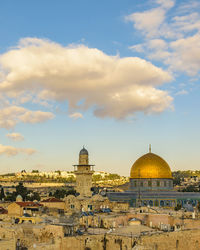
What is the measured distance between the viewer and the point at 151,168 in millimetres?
47062

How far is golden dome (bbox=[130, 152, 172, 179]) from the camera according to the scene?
46.9 m

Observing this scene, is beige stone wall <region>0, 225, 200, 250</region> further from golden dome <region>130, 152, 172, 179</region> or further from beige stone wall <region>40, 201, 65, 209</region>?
golden dome <region>130, 152, 172, 179</region>

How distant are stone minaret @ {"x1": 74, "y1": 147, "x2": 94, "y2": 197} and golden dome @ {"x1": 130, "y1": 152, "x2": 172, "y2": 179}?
17.3 ft

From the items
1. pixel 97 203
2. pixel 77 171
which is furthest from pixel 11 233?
pixel 77 171

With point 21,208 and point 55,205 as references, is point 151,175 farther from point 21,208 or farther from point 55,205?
point 21,208

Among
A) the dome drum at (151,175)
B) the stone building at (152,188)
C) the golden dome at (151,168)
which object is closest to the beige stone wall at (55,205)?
the stone building at (152,188)

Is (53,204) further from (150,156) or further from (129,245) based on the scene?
(129,245)

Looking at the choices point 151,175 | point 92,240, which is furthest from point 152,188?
point 92,240

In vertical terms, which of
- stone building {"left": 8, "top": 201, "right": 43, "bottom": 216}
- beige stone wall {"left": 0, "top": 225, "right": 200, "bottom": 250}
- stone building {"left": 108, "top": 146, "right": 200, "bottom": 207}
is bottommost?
beige stone wall {"left": 0, "top": 225, "right": 200, "bottom": 250}

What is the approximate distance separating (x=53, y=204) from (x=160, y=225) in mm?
17919

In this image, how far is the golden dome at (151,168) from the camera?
46938 millimetres

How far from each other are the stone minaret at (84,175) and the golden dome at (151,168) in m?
5.26

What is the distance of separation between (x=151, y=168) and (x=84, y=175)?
7879 millimetres

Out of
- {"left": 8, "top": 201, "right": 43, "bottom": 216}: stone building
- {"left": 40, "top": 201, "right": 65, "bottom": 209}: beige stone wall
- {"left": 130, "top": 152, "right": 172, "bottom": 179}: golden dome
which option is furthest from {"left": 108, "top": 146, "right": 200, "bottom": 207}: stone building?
{"left": 8, "top": 201, "right": 43, "bottom": 216}: stone building
